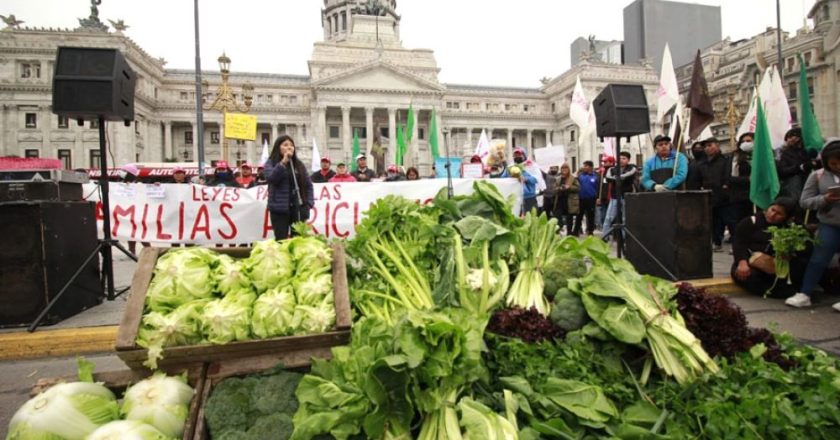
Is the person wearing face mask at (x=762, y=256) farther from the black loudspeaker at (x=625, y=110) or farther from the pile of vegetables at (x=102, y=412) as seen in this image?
the pile of vegetables at (x=102, y=412)

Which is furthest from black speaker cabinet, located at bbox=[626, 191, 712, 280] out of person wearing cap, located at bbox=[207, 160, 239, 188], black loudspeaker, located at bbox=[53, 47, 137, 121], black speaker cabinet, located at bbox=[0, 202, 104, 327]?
person wearing cap, located at bbox=[207, 160, 239, 188]

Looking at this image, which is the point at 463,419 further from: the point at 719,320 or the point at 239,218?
the point at 239,218

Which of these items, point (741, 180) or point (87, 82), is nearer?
point (87, 82)

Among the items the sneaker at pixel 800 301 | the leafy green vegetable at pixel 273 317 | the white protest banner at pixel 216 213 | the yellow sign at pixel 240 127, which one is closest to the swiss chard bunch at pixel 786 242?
the sneaker at pixel 800 301

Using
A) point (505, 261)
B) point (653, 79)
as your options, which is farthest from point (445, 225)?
point (653, 79)

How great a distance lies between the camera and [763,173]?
5.73 metres

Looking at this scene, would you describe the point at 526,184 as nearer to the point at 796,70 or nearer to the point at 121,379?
the point at 121,379

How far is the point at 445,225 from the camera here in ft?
9.25

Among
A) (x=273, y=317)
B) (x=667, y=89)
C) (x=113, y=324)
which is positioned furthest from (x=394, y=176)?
(x=273, y=317)

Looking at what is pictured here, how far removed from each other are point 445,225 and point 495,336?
0.91m

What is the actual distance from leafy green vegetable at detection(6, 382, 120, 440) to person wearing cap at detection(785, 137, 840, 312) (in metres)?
5.90

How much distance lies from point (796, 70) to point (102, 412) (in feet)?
195

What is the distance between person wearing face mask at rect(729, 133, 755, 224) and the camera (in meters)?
7.72

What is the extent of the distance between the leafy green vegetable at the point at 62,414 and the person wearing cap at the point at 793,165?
8891 mm
